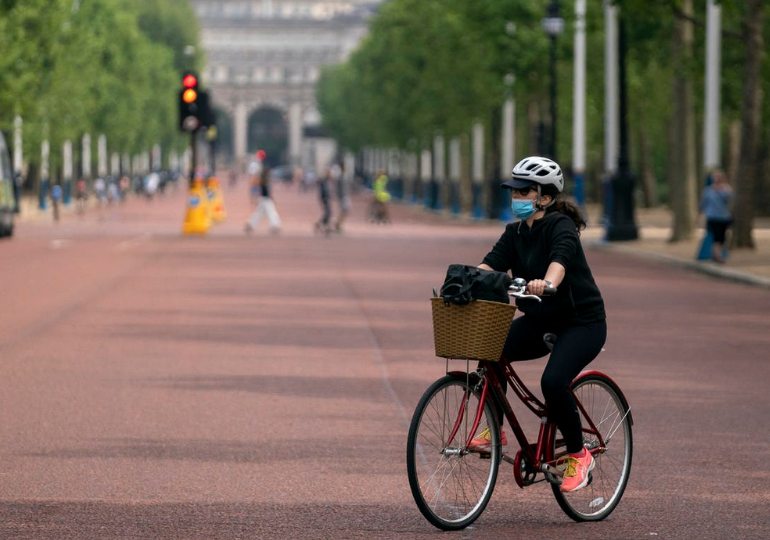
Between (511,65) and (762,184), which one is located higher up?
(511,65)

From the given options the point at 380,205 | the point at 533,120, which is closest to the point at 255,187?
the point at 380,205

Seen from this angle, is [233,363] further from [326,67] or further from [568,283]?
[326,67]

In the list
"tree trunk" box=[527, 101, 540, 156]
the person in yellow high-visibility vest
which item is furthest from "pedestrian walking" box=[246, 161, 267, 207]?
"tree trunk" box=[527, 101, 540, 156]

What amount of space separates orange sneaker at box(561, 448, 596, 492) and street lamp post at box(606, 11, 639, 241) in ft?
102

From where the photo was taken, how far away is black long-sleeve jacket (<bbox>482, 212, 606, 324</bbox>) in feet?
25.4

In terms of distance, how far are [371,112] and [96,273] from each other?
75823 millimetres

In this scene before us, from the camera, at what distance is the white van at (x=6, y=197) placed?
40.7m

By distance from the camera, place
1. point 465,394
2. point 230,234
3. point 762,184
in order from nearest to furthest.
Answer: point 465,394 < point 230,234 < point 762,184

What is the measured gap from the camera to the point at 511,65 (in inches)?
2092

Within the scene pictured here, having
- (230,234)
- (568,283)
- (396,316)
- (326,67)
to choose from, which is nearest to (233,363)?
(396,316)

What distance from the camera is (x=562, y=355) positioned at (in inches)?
305

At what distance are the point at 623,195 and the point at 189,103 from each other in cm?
1046

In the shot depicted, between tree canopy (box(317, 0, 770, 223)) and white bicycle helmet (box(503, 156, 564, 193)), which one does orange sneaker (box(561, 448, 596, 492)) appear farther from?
tree canopy (box(317, 0, 770, 223))

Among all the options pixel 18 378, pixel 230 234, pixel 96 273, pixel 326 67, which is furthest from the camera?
pixel 326 67
